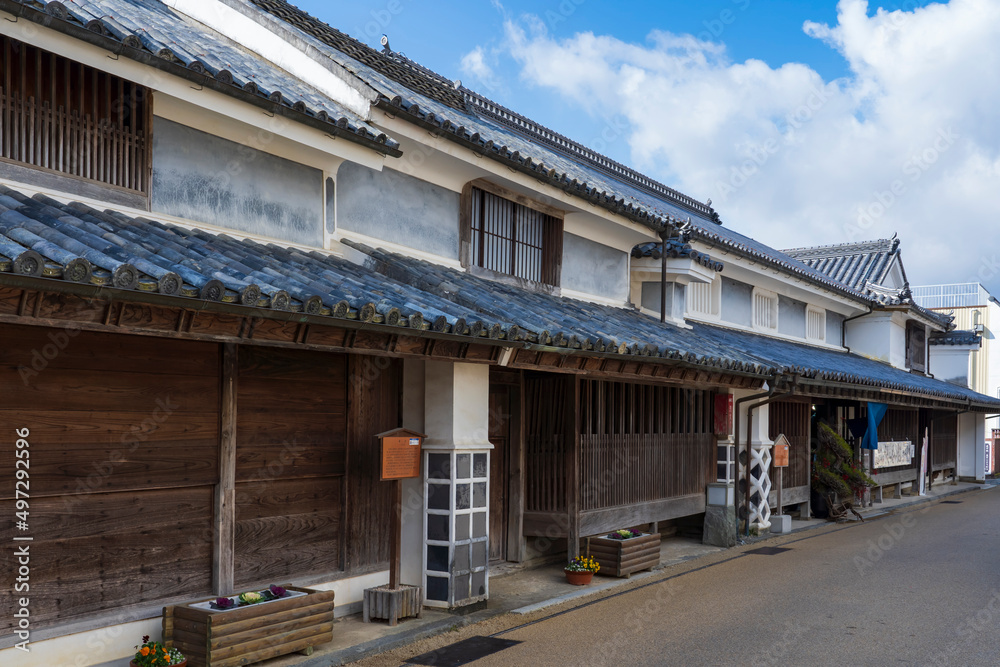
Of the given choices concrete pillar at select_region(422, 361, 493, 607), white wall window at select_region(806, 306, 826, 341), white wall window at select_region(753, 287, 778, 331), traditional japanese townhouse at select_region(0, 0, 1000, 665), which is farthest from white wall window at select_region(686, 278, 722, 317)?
concrete pillar at select_region(422, 361, 493, 607)

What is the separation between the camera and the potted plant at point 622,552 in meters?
12.2

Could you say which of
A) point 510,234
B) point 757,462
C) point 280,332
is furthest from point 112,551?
point 757,462

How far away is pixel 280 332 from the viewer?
687 centimetres

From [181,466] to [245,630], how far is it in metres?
1.56

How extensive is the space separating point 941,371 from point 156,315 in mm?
40546

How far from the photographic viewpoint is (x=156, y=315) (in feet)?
19.5

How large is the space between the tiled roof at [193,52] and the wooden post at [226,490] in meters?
2.50

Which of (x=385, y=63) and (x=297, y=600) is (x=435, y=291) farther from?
(x=385, y=63)

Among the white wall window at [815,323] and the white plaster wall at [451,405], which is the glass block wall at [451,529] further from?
the white wall window at [815,323]

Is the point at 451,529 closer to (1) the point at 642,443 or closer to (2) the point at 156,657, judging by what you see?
(2) the point at 156,657

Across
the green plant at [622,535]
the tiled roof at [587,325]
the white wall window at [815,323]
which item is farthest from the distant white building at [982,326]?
the green plant at [622,535]

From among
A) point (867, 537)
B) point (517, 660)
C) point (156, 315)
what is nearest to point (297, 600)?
point (517, 660)

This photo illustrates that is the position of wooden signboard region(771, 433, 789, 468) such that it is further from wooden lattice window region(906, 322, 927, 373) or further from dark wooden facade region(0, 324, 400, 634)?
wooden lattice window region(906, 322, 927, 373)

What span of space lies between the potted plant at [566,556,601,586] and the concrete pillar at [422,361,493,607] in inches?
87.0
